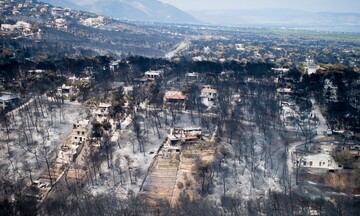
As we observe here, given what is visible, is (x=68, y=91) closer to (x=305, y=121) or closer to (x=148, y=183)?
(x=148, y=183)

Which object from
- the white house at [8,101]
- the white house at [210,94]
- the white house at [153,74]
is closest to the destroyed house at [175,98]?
the white house at [210,94]

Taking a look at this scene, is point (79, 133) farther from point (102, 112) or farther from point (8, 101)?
point (8, 101)

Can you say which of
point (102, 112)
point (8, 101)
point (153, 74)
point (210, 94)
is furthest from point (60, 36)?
point (102, 112)

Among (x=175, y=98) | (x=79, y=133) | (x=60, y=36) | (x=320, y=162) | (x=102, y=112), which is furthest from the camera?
(x=60, y=36)

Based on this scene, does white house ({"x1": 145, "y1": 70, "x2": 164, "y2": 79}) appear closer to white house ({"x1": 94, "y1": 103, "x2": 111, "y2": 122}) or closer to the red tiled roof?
the red tiled roof

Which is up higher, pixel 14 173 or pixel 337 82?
pixel 337 82

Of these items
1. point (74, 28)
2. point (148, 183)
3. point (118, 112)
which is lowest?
point (148, 183)

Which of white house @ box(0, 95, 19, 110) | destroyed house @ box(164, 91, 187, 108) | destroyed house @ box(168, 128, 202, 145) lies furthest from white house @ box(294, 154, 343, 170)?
white house @ box(0, 95, 19, 110)

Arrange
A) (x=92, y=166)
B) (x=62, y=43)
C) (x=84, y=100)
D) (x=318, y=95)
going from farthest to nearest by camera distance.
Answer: (x=62, y=43) → (x=318, y=95) → (x=84, y=100) → (x=92, y=166)

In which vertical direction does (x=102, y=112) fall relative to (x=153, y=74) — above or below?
below

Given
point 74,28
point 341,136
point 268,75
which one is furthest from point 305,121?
point 74,28

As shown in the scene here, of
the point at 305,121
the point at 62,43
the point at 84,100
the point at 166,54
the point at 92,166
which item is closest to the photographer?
the point at 92,166
